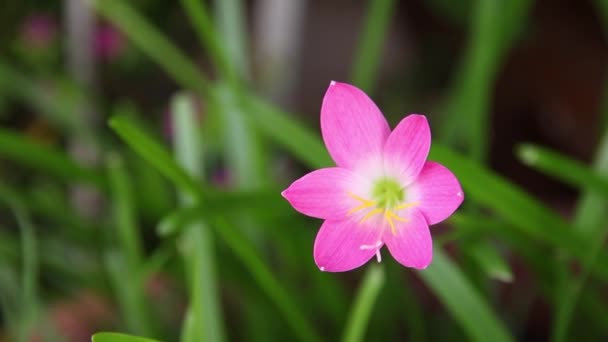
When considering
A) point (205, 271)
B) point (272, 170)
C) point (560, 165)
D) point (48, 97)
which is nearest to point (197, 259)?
point (205, 271)

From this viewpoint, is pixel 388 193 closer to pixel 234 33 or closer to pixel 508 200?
pixel 508 200

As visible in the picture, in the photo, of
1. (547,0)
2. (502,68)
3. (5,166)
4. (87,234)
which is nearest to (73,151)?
(5,166)

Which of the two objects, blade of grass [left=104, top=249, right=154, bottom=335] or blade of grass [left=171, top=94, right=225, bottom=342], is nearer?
blade of grass [left=171, top=94, right=225, bottom=342]

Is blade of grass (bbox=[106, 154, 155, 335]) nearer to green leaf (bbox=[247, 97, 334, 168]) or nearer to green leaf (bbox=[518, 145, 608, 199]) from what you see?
green leaf (bbox=[247, 97, 334, 168])

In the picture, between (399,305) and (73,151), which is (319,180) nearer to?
(399,305)

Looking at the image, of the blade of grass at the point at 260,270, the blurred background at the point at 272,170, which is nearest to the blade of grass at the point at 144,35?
the blurred background at the point at 272,170

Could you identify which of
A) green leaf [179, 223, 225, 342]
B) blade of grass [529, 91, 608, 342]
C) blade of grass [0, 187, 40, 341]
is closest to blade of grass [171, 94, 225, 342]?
green leaf [179, 223, 225, 342]

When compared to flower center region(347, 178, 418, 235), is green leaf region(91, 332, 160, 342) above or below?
below
